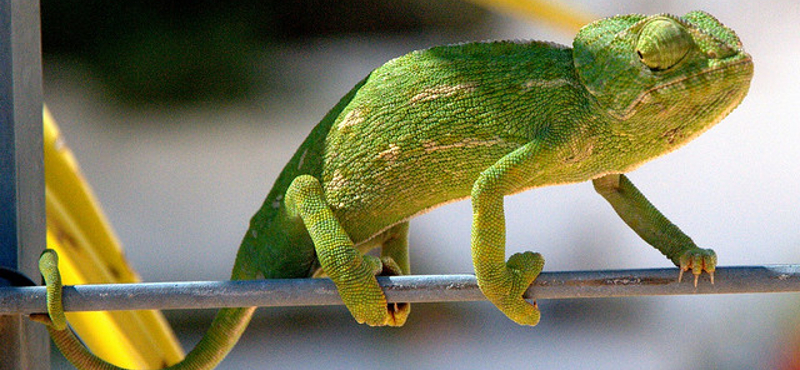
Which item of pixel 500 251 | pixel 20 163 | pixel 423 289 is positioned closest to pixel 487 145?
pixel 500 251

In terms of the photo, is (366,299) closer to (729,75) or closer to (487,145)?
(487,145)

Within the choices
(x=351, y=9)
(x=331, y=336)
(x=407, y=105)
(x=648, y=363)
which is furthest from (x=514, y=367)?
(x=407, y=105)

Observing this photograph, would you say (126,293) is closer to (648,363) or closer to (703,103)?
(703,103)

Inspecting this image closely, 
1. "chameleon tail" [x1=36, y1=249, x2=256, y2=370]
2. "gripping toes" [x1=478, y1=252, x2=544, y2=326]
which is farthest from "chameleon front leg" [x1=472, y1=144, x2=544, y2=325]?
"chameleon tail" [x1=36, y1=249, x2=256, y2=370]

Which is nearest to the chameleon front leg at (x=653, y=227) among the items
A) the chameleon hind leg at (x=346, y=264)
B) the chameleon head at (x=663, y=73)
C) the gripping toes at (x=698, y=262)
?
the gripping toes at (x=698, y=262)

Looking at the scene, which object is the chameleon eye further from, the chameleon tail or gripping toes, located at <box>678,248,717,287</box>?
the chameleon tail

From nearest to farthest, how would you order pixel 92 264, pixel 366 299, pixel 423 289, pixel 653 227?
pixel 423 289 < pixel 366 299 < pixel 653 227 < pixel 92 264
